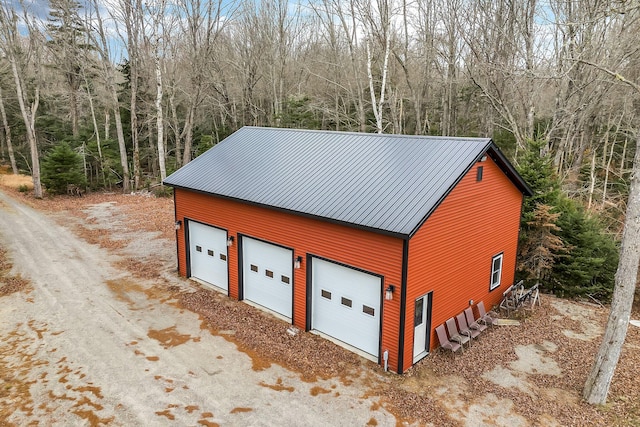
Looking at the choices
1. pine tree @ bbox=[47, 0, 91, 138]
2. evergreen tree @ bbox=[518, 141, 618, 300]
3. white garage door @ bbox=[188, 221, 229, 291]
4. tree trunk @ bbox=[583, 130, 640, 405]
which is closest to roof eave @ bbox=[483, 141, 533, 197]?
evergreen tree @ bbox=[518, 141, 618, 300]

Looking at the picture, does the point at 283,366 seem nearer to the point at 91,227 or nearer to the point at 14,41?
the point at 91,227

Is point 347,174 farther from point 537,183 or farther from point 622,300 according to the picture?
point 537,183

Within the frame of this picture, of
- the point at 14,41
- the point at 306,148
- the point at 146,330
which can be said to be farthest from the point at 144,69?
the point at 146,330

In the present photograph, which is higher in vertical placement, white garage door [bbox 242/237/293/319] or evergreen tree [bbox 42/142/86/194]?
evergreen tree [bbox 42/142/86/194]

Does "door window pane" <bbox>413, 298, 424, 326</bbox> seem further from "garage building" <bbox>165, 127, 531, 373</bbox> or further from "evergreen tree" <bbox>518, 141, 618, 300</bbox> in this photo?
"evergreen tree" <bbox>518, 141, 618, 300</bbox>

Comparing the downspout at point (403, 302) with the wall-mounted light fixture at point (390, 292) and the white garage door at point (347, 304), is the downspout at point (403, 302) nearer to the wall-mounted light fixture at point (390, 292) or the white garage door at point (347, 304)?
the wall-mounted light fixture at point (390, 292)

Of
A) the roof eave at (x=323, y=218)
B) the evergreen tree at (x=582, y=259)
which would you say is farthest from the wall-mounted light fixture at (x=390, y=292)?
the evergreen tree at (x=582, y=259)
